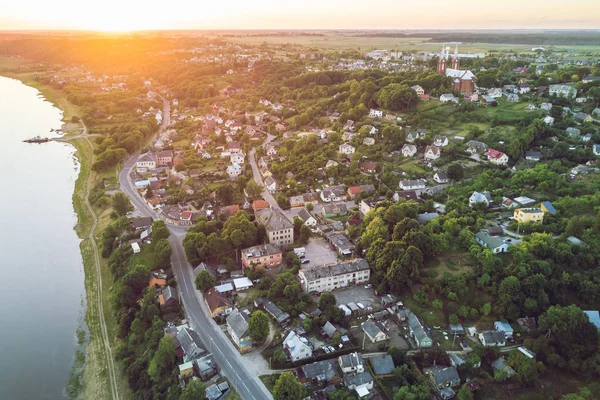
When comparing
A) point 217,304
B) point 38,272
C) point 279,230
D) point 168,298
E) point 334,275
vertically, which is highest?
point 279,230

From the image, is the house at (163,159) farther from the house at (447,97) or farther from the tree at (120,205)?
the house at (447,97)

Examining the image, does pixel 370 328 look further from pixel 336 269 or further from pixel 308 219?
pixel 308 219

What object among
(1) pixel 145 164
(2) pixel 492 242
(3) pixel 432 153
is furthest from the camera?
(1) pixel 145 164

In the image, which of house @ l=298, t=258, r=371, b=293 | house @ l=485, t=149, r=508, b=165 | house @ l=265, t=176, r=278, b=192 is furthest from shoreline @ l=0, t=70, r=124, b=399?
house @ l=485, t=149, r=508, b=165

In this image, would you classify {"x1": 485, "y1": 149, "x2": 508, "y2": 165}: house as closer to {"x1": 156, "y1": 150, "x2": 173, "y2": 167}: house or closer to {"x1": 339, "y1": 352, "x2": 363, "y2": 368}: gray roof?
{"x1": 339, "y1": 352, "x2": 363, "y2": 368}: gray roof

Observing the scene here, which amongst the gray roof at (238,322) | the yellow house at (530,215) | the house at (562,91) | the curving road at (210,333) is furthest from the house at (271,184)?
the house at (562,91)

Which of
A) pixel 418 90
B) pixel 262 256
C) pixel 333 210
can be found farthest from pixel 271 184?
pixel 418 90
